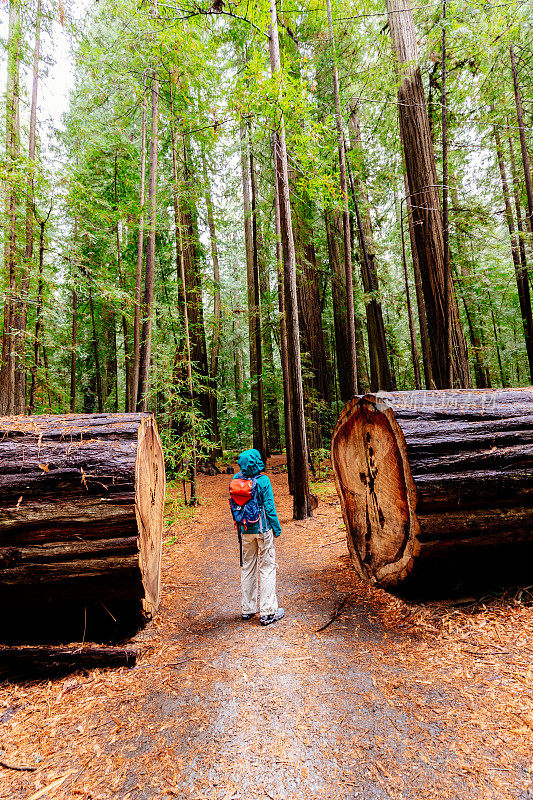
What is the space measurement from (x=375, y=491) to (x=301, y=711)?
210 centimetres

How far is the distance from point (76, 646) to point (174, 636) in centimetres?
87

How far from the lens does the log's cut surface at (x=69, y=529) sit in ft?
9.63

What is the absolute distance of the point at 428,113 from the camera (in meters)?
8.24

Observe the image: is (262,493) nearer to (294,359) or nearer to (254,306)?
(294,359)

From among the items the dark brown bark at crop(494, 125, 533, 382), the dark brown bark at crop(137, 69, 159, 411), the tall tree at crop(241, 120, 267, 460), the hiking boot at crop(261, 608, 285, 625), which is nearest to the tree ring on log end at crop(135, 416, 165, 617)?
the hiking boot at crop(261, 608, 285, 625)

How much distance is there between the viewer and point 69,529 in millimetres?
2969

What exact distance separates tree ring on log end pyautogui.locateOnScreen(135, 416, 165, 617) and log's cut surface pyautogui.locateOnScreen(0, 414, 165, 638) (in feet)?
0.17

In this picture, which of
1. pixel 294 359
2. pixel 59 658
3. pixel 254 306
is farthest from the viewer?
pixel 254 306

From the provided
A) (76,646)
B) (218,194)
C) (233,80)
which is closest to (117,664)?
(76,646)

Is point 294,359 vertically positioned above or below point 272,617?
above

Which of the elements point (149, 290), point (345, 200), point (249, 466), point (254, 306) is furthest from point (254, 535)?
point (254, 306)

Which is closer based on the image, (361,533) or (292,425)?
(361,533)

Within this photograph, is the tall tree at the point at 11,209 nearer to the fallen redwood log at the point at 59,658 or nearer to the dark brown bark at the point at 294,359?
the dark brown bark at the point at 294,359

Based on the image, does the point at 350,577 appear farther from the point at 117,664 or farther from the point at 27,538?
the point at 27,538
